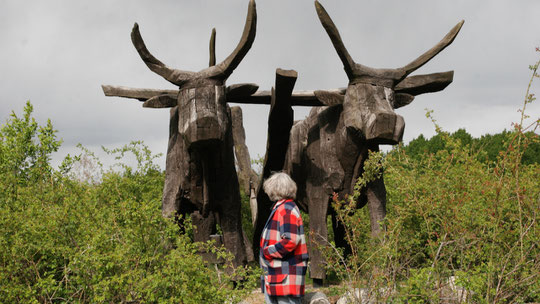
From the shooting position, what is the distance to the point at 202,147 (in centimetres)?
515

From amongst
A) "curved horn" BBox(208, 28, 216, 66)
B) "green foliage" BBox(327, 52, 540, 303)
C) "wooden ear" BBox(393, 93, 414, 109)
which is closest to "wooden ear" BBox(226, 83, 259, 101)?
"curved horn" BBox(208, 28, 216, 66)

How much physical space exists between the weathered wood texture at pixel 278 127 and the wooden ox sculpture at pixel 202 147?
43 centimetres

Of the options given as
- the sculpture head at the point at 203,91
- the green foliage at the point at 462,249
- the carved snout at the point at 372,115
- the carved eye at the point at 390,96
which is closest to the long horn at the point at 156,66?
the sculpture head at the point at 203,91

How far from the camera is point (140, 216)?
392 cm

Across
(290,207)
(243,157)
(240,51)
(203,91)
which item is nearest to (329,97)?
(240,51)

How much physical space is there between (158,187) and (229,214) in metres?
2.56

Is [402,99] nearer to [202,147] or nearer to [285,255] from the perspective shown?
[202,147]

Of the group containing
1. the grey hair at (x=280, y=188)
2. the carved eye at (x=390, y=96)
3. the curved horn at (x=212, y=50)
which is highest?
the curved horn at (x=212, y=50)

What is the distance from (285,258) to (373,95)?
7.64 feet

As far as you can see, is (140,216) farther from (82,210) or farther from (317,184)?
(317,184)

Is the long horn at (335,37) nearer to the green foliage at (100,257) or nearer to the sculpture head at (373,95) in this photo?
the sculpture head at (373,95)

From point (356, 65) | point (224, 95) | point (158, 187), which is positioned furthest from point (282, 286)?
point (158, 187)

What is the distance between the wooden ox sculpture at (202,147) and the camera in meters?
5.32

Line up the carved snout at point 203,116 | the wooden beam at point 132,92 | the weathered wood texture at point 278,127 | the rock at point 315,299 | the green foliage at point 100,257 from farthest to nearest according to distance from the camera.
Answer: the wooden beam at point 132,92 → the weathered wood texture at point 278,127 → the carved snout at point 203,116 → the rock at point 315,299 → the green foliage at point 100,257
